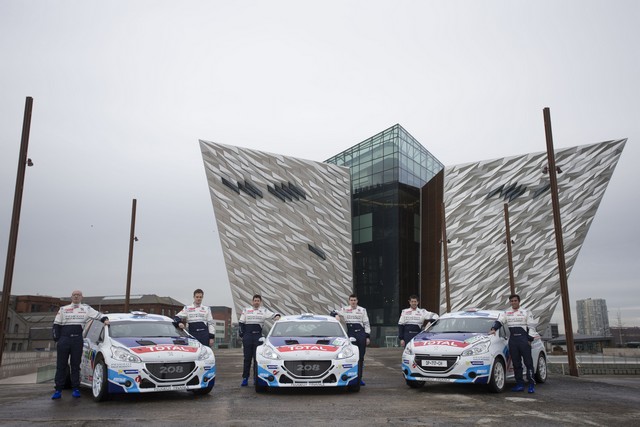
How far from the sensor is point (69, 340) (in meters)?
9.54

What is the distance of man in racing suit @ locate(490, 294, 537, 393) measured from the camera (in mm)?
10234

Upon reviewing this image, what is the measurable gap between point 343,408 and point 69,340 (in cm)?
501

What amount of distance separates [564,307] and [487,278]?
27366 mm

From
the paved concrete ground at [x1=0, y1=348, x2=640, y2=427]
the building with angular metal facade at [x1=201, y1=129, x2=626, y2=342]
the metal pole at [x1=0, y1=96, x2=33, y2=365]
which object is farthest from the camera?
the building with angular metal facade at [x1=201, y1=129, x2=626, y2=342]

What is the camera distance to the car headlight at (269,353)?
952 centimetres

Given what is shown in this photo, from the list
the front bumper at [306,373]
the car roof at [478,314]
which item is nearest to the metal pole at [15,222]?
the front bumper at [306,373]

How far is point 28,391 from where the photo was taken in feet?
37.2

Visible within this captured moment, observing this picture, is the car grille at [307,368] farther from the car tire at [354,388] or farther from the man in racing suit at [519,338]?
the man in racing suit at [519,338]

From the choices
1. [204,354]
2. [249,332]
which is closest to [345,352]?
[204,354]

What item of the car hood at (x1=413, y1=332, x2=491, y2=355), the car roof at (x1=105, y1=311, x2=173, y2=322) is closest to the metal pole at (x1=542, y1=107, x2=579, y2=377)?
the car hood at (x1=413, y1=332, x2=491, y2=355)

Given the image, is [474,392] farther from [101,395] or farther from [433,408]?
[101,395]

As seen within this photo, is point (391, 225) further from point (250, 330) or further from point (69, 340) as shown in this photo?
point (69, 340)

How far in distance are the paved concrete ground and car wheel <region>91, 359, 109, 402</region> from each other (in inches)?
6.8

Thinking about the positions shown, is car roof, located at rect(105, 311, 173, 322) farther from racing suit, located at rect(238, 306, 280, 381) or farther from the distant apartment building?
the distant apartment building
